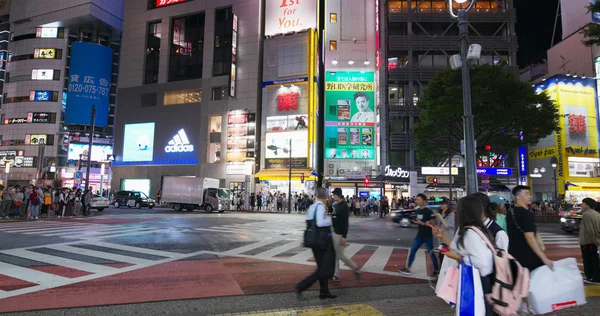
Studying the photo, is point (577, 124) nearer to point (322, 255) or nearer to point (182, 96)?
point (322, 255)

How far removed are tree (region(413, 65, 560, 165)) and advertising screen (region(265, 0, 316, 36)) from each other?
20703mm

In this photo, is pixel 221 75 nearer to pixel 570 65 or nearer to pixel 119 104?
pixel 119 104

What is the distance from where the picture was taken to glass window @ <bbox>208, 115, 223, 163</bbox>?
4391cm

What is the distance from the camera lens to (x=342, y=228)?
21.8ft

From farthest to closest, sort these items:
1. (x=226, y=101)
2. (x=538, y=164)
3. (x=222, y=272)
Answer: (x=226, y=101) → (x=538, y=164) → (x=222, y=272)

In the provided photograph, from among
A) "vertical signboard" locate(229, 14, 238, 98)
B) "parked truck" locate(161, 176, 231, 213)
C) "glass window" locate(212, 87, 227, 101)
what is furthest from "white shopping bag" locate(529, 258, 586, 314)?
"glass window" locate(212, 87, 227, 101)

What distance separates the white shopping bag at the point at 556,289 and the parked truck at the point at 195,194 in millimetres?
28403

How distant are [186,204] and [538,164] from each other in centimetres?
3719

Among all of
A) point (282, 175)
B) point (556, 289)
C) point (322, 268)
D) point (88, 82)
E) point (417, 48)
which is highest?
point (88, 82)

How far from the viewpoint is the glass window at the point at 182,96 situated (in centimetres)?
4659

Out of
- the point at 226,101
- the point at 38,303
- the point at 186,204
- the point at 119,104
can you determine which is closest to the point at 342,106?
the point at 226,101

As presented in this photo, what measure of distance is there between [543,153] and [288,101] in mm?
28400

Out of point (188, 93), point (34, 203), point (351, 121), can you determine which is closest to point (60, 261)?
point (34, 203)

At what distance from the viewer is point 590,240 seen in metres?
6.86
